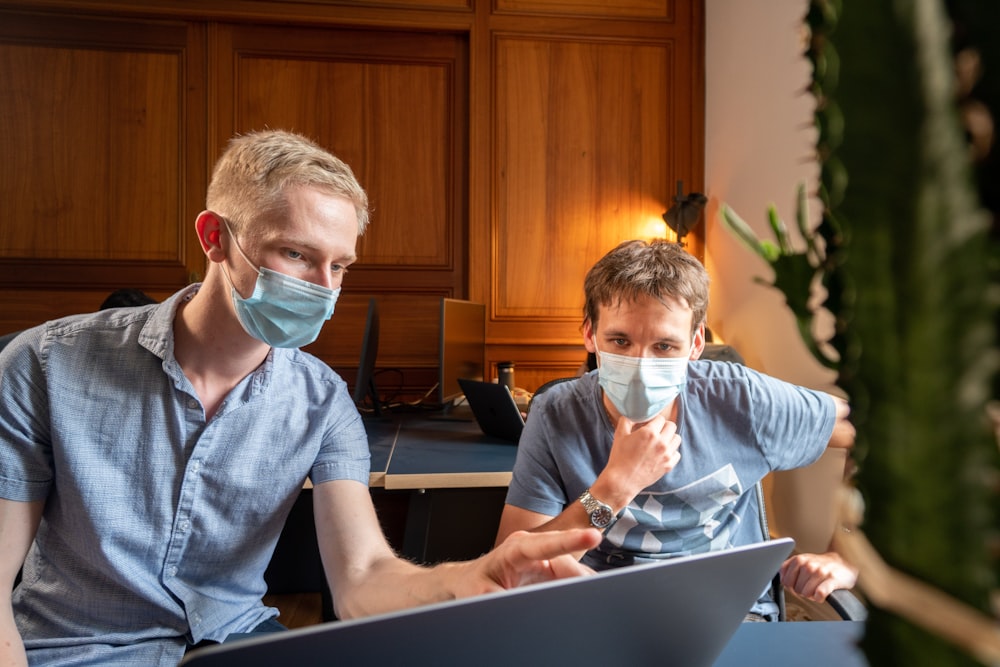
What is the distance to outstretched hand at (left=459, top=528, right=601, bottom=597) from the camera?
0.63 m

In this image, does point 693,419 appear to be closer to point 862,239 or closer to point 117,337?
point 117,337

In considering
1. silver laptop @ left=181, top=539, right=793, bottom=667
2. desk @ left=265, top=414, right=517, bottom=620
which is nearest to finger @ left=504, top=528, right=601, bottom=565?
silver laptop @ left=181, top=539, right=793, bottom=667

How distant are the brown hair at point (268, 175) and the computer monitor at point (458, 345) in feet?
4.08

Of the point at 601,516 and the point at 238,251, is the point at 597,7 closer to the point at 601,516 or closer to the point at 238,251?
the point at 238,251

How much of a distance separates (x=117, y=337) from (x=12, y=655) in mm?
485

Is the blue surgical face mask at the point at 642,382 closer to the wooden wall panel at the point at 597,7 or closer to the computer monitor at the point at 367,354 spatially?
the computer monitor at the point at 367,354

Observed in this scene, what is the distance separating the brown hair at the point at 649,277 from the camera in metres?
1.31

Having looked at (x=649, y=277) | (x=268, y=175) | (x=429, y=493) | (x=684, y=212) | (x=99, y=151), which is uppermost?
(x=99, y=151)

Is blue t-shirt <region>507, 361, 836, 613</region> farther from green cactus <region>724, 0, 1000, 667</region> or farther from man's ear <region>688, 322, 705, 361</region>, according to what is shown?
green cactus <region>724, 0, 1000, 667</region>

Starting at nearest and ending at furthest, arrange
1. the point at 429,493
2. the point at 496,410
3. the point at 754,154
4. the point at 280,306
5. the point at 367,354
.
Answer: the point at 280,306, the point at 429,493, the point at 496,410, the point at 367,354, the point at 754,154

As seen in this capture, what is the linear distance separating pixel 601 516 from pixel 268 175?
83 cm

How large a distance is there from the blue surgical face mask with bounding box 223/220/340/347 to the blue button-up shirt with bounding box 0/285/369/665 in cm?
8

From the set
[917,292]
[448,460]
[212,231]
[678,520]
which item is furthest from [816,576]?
[212,231]

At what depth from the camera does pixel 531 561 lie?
0.70 metres
